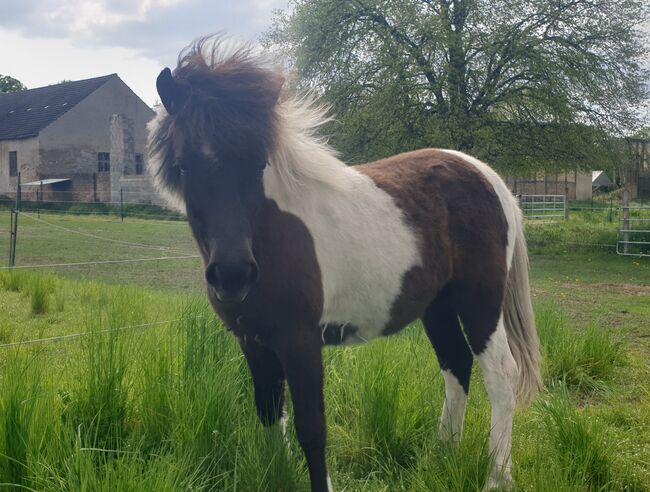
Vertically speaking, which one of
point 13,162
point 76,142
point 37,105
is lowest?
point 13,162

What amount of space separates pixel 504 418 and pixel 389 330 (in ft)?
2.64

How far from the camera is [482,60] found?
14180 mm

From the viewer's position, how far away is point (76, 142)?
88.1ft

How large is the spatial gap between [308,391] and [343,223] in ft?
2.65

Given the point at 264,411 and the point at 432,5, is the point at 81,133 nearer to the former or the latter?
the point at 432,5

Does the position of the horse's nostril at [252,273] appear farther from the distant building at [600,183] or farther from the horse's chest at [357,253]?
the distant building at [600,183]

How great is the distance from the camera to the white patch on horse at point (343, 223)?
2494 millimetres

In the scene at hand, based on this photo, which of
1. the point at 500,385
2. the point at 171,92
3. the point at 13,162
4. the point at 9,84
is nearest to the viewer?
the point at 171,92

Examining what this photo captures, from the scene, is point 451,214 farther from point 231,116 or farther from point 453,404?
point 231,116

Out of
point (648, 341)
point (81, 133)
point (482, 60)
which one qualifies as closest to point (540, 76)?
point (482, 60)

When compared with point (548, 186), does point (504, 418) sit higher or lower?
lower

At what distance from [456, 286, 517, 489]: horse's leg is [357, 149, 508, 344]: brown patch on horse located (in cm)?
7

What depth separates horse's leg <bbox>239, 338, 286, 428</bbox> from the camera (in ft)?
8.73

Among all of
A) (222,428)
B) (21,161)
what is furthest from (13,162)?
(222,428)
